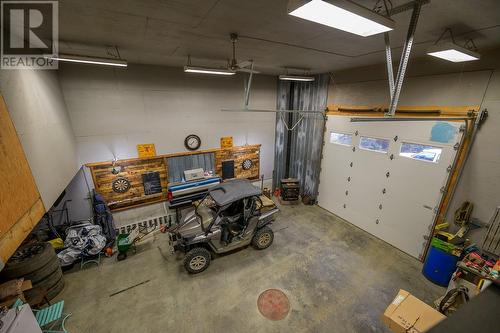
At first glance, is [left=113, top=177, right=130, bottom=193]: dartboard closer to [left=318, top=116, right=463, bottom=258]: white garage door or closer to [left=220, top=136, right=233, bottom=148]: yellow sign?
[left=220, top=136, right=233, bottom=148]: yellow sign

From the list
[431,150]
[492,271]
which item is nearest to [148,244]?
[492,271]

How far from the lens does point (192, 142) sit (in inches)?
227

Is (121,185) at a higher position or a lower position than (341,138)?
lower

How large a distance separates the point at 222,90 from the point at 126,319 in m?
5.54

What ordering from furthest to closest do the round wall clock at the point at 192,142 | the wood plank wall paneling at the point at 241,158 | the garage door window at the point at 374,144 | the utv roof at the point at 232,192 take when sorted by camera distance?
the wood plank wall paneling at the point at 241,158 < the round wall clock at the point at 192,142 < the garage door window at the point at 374,144 < the utv roof at the point at 232,192

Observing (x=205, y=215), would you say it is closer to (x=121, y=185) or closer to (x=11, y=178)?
(x=121, y=185)

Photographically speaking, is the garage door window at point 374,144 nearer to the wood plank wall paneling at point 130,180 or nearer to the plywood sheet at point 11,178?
the wood plank wall paneling at point 130,180

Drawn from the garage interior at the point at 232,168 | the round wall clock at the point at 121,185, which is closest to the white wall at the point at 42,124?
the garage interior at the point at 232,168

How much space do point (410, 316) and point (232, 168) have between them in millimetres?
5168

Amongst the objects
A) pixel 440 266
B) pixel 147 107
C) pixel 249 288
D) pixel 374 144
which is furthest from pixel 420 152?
pixel 147 107

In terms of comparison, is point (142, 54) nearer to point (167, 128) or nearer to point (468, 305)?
point (167, 128)

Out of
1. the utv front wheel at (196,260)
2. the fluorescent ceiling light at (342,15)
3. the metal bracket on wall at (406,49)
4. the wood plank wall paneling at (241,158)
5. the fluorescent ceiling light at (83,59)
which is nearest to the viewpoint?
the fluorescent ceiling light at (342,15)

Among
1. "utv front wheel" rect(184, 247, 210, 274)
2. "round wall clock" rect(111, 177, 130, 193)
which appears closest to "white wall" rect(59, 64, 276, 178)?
"round wall clock" rect(111, 177, 130, 193)

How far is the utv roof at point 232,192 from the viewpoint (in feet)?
13.5
